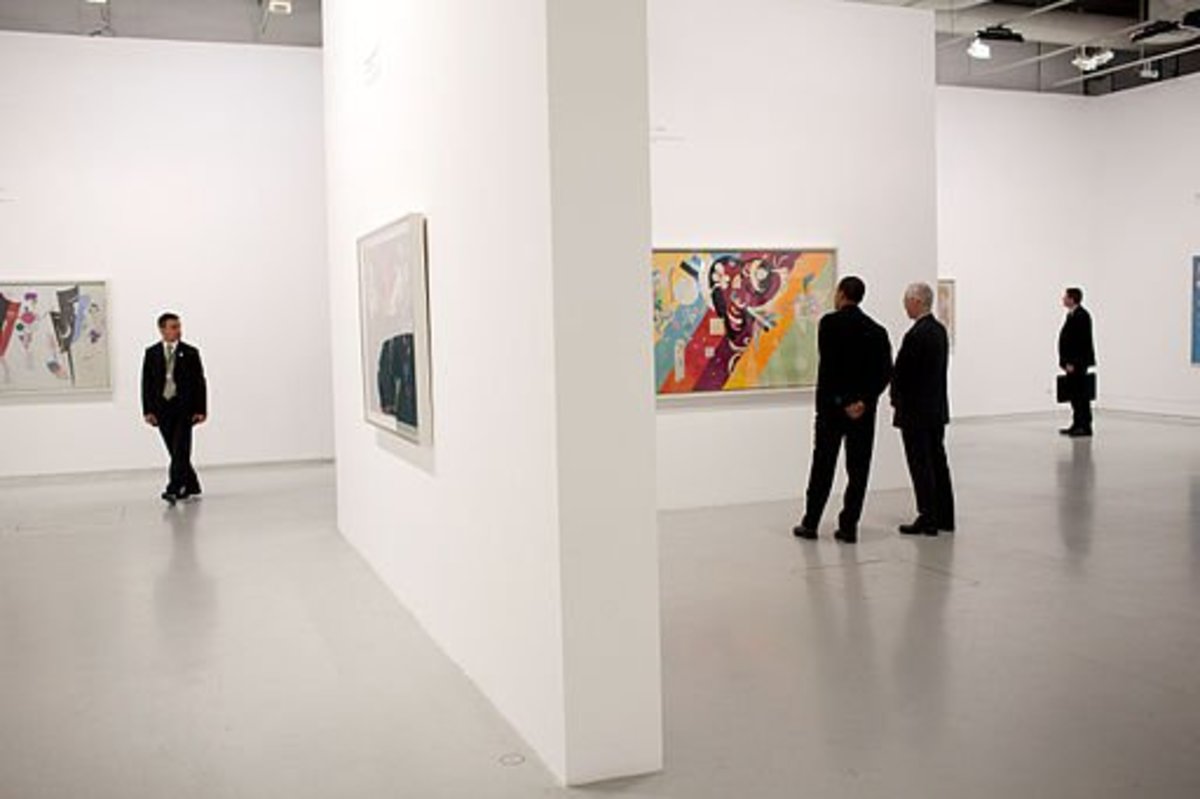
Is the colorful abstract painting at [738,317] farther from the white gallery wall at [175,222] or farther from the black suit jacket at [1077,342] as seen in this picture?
the white gallery wall at [175,222]

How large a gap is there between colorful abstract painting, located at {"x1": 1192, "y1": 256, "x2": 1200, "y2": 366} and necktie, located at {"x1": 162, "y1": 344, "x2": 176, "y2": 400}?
14.3 m

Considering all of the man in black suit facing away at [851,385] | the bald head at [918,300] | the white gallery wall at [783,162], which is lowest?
the man in black suit facing away at [851,385]

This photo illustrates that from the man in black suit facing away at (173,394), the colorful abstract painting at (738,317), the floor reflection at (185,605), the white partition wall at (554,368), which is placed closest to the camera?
the white partition wall at (554,368)

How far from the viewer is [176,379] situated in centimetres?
1177

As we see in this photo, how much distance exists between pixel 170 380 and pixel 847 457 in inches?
283

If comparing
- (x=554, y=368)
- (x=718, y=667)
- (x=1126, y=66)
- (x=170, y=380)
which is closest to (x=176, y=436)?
(x=170, y=380)

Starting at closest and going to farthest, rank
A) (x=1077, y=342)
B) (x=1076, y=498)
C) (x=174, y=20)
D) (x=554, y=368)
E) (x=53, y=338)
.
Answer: (x=554, y=368), (x=1076, y=498), (x=53, y=338), (x=174, y=20), (x=1077, y=342)

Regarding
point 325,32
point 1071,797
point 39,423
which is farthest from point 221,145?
point 1071,797

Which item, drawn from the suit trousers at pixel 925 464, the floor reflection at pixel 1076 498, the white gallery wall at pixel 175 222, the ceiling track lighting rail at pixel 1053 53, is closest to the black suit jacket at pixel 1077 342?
the floor reflection at pixel 1076 498

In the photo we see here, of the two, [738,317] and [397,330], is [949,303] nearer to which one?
[738,317]

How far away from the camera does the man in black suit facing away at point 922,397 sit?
8688 millimetres

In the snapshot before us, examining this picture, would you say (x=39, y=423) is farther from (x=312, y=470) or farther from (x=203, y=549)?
(x=203, y=549)

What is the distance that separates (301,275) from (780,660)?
1041 cm

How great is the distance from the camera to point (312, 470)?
1396cm
